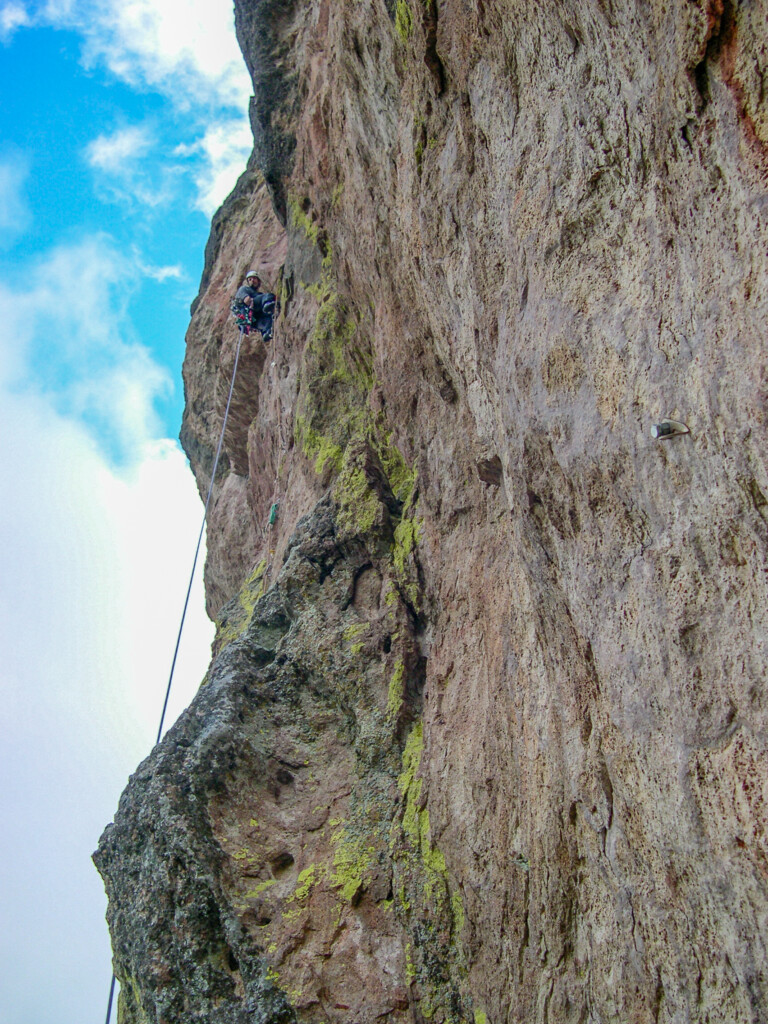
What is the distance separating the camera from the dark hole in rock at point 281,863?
19.9 ft

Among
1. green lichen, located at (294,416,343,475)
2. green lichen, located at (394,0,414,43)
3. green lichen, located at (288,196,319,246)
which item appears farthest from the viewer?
green lichen, located at (288,196,319,246)

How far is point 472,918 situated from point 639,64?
514 centimetres

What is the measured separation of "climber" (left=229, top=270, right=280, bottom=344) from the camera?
12.9m

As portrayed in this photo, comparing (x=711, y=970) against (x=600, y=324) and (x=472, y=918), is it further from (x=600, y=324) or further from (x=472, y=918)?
(x=600, y=324)

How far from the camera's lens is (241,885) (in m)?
5.86

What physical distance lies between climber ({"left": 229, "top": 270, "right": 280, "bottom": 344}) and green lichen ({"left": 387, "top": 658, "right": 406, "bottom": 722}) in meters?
7.89

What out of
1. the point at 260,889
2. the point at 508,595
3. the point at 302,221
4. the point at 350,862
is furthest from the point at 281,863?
the point at 302,221

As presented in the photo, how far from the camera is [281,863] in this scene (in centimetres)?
612

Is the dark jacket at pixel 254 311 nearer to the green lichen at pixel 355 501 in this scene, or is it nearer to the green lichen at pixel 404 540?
the green lichen at pixel 355 501

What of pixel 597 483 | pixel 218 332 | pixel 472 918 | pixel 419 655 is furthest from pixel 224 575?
pixel 597 483

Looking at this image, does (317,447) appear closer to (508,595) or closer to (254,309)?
(508,595)

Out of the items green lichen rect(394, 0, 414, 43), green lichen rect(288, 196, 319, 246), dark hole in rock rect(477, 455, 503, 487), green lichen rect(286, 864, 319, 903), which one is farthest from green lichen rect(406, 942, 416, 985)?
green lichen rect(288, 196, 319, 246)

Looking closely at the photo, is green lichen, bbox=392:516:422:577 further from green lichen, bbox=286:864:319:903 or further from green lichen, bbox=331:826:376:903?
green lichen, bbox=286:864:319:903

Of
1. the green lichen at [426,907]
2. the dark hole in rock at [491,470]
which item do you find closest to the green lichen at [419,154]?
→ the dark hole in rock at [491,470]
